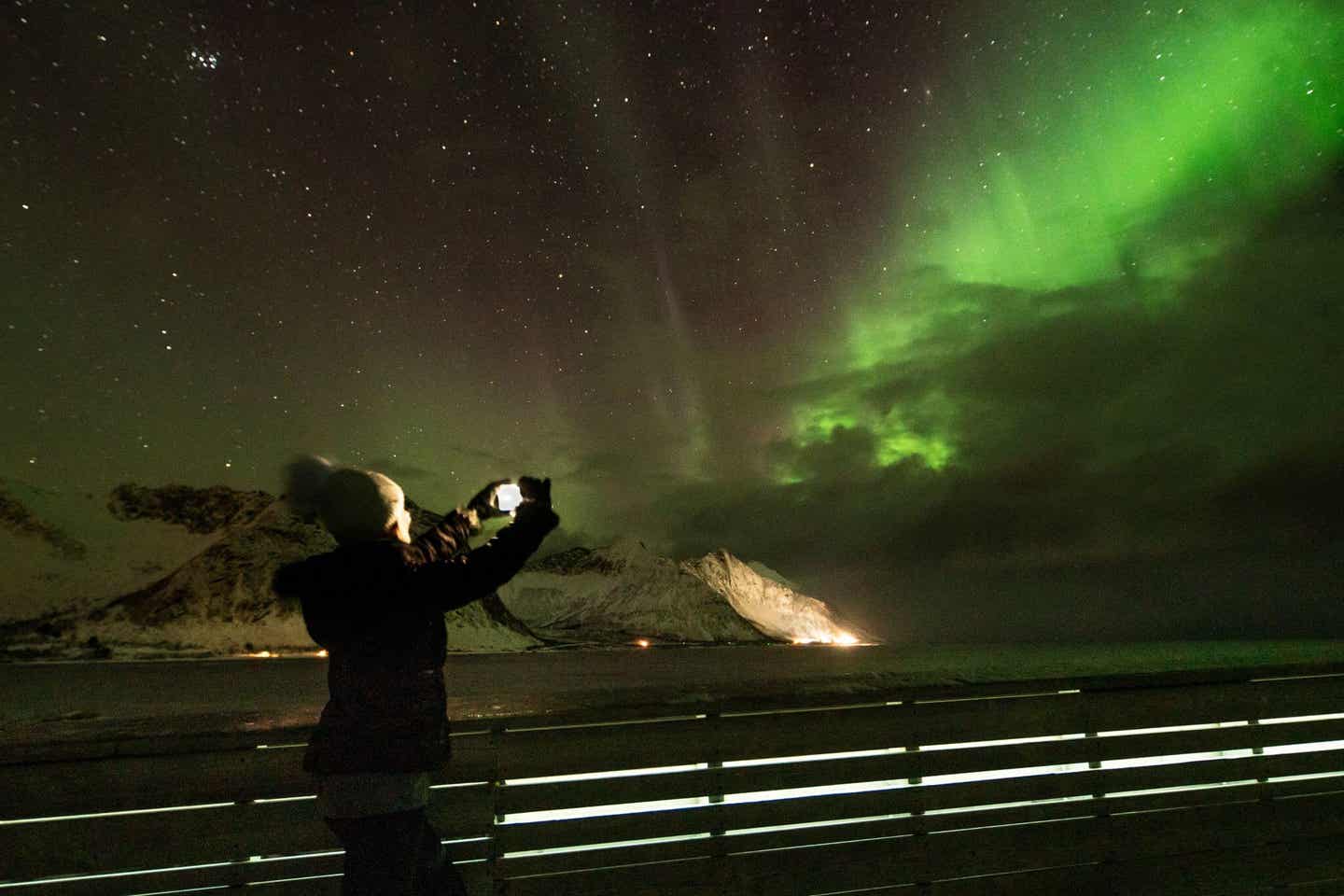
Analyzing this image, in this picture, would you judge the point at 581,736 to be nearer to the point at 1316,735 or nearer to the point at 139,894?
the point at 139,894

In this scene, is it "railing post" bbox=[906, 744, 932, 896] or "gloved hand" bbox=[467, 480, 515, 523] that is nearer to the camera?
"gloved hand" bbox=[467, 480, 515, 523]

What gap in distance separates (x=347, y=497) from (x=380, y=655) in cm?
49

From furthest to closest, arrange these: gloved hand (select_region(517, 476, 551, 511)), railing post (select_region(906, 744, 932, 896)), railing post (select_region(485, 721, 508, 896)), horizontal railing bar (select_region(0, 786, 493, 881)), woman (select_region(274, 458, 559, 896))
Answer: railing post (select_region(906, 744, 932, 896)), railing post (select_region(485, 721, 508, 896)), horizontal railing bar (select_region(0, 786, 493, 881)), gloved hand (select_region(517, 476, 551, 511)), woman (select_region(274, 458, 559, 896))

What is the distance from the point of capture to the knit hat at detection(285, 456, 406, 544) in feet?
8.21

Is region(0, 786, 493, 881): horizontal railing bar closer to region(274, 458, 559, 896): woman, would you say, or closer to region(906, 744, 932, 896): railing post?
region(274, 458, 559, 896): woman

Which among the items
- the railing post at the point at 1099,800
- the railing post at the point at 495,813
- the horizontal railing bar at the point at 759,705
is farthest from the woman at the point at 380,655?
the railing post at the point at 1099,800

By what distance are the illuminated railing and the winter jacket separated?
83cm

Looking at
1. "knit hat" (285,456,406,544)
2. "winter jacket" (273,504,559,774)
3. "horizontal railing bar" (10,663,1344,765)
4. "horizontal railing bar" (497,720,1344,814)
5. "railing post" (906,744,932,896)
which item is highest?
"knit hat" (285,456,406,544)

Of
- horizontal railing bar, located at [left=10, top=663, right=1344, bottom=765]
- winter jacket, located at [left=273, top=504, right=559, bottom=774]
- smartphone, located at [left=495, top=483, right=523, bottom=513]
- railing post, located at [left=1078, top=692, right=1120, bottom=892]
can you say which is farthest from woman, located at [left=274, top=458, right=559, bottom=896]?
railing post, located at [left=1078, top=692, right=1120, bottom=892]

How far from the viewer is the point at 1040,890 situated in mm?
3764

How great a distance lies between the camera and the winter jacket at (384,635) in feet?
7.77

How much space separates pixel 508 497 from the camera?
297cm

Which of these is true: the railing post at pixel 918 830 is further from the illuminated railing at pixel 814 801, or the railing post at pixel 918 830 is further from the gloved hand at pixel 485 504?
the gloved hand at pixel 485 504

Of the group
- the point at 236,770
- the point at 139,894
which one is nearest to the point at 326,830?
the point at 236,770
